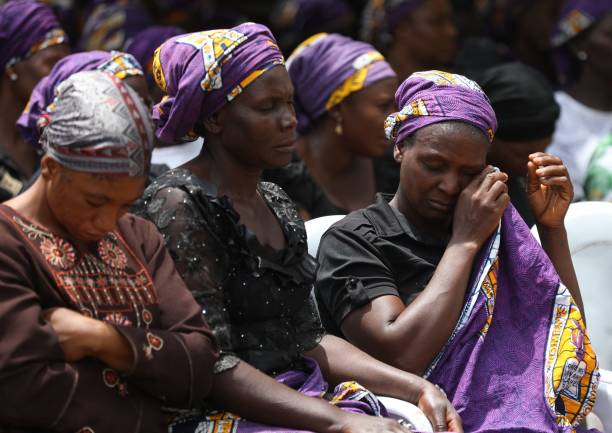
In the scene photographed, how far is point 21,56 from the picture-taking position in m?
5.41

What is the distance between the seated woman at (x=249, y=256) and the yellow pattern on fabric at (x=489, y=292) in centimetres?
34

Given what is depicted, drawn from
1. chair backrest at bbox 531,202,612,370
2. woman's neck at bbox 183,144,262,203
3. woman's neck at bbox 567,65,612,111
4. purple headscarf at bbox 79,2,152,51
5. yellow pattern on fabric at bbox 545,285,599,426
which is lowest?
woman's neck at bbox 567,65,612,111

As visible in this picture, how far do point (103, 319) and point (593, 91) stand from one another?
471 centimetres

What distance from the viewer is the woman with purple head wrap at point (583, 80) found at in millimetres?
6453

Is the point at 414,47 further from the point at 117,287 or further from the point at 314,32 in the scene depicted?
the point at 117,287

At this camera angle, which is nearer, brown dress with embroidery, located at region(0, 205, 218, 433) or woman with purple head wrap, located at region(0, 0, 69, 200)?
brown dress with embroidery, located at region(0, 205, 218, 433)

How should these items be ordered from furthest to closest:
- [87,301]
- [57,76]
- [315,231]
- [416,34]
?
[416,34] → [57,76] → [315,231] → [87,301]

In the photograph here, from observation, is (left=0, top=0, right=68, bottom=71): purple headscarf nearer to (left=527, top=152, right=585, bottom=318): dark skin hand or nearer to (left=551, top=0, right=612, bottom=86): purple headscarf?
(left=527, top=152, right=585, bottom=318): dark skin hand

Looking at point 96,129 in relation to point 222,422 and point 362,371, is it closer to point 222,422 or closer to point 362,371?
point 222,422

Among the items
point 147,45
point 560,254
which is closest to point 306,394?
point 560,254

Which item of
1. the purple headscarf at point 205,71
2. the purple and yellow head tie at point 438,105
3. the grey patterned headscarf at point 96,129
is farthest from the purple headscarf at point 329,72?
the grey patterned headscarf at point 96,129

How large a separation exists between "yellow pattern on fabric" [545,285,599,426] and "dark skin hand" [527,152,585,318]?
1.07 ft

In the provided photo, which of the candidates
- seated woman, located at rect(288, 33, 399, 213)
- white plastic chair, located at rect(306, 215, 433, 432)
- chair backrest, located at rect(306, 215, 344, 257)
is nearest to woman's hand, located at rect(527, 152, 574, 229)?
chair backrest, located at rect(306, 215, 344, 257)

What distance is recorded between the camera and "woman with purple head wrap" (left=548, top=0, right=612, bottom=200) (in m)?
6.45
